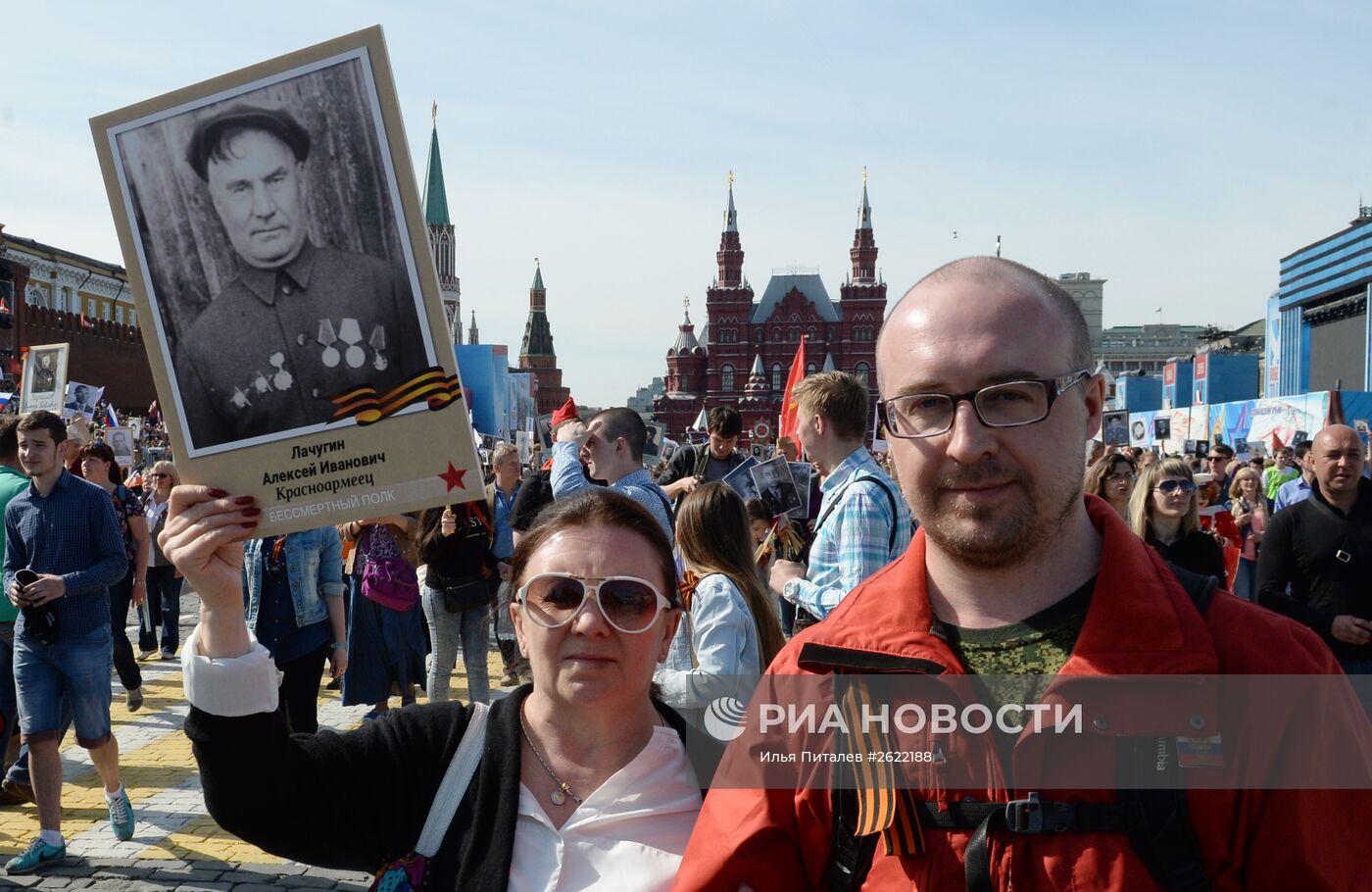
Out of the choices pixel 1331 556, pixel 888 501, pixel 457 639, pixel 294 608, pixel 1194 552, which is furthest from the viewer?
pixel 457 639

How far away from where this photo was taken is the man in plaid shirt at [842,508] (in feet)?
14.0

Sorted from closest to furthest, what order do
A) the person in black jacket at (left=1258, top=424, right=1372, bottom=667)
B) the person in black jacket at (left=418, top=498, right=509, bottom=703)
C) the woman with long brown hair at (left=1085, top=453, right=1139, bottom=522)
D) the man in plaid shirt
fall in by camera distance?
1. the man in plaid shirt
2. the person in black jacket at (left=1258, top=424, right=1372, bottom=667)
3. the woman with long brown hair at (left=1085, top=453, right=1139, bottom=522)
4. the person in black jacket at (left=418, top=498, right=509, bottom=703)

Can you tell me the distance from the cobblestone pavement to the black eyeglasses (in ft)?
10.1

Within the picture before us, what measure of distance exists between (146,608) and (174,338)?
34.2ft

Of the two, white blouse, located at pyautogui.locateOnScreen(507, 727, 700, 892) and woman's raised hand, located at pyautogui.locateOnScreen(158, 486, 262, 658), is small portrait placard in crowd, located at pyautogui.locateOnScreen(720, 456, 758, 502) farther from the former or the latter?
woman's raised hand, located at pyautogui.locateOnScreen(158, 486, 262, 658)

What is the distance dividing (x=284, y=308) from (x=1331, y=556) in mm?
5132

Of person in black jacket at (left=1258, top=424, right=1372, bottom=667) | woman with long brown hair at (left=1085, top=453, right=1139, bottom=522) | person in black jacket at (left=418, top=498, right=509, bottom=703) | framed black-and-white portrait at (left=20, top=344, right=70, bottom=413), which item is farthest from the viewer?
framed black-and-white portrait at (left=20, top=344, right=70, bottom=413)

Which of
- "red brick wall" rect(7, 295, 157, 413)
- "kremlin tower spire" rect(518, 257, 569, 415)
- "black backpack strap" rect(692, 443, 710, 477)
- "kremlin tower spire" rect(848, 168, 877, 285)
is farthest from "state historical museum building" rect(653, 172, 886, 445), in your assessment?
"black backpack strap" rect(692, 443, 710, 477)

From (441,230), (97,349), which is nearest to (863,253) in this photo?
(441,230)

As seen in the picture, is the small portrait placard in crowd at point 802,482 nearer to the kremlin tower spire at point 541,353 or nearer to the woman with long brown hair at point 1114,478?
the woman with long brown hair at point 1114,478

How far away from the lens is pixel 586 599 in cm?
235

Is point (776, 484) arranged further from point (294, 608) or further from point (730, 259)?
point (730, 259)

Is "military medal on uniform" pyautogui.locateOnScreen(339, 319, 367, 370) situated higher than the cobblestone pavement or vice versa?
"military medal on uniform" pyautogui.locateOnScreen(339, 319, 367, 370)

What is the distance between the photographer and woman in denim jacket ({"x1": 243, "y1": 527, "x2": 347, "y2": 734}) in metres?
6.06
